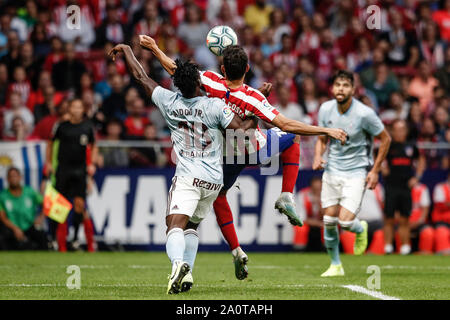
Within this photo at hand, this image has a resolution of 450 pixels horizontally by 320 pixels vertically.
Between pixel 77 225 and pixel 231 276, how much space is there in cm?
521

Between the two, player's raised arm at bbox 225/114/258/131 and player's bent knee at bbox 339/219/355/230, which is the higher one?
player's raised arm at bbox 225/114/258/131

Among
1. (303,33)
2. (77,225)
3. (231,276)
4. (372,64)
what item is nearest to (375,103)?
(372,64)

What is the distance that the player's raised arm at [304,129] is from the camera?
7.76 meters

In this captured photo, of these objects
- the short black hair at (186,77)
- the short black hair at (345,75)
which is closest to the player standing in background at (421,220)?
the short black hair at (345,75)

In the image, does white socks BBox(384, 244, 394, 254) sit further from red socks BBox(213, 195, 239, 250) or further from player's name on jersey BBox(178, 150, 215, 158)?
player's name on jersey BBox(178, 150, 215, 158)

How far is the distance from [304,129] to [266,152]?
1.25m

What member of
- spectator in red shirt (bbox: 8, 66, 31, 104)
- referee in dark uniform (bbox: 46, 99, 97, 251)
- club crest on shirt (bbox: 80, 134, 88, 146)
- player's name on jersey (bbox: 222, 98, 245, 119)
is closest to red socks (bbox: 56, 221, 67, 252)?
referee in dark uniform (bbox: 46, 99, 97, 251)

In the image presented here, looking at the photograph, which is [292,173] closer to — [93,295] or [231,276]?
[231,276]

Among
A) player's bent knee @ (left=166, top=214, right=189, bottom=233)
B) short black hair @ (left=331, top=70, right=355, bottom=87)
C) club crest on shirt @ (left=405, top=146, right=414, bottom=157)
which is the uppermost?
short black hair @ (left=331, top=70, right=355, bottom=87)

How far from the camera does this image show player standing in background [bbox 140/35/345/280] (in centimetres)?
810

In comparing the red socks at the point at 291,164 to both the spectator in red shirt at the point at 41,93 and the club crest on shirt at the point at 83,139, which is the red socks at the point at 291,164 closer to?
the club crest on shirt at the point at 83,139

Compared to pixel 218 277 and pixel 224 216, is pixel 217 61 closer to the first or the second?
pixel 218 277

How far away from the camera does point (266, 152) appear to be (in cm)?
911

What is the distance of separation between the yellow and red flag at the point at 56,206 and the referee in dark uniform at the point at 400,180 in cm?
Result: 565
